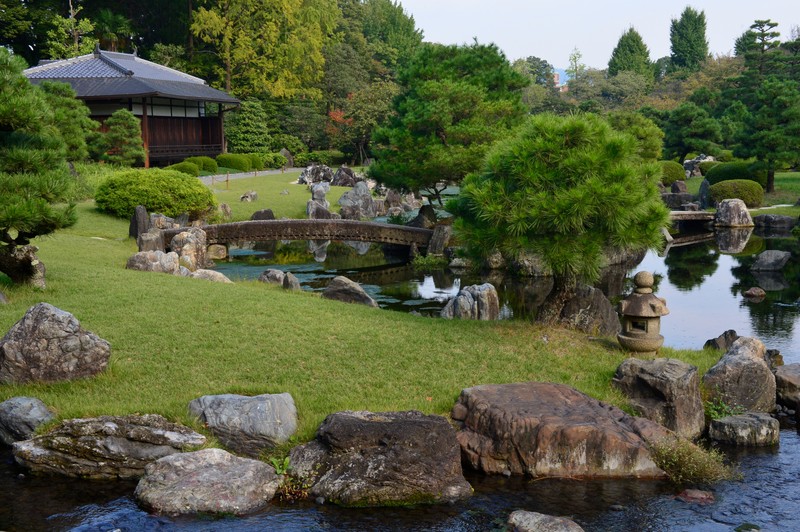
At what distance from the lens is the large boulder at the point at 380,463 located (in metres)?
8.51

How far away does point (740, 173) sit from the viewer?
39.4 meters

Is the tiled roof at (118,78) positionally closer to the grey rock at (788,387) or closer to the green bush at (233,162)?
the green bush at (233,162)

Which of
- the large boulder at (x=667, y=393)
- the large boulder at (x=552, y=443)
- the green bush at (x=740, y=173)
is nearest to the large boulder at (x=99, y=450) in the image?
the large boulder at (x=552, y=443)

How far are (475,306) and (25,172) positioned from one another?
348 inches

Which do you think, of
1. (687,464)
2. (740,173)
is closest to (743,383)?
(687,464)

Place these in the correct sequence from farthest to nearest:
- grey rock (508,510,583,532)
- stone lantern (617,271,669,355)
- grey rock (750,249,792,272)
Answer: grey rock (750,249,792,272) → stone lantern (617,271,669,355) → grey rock (508,510,583,532)

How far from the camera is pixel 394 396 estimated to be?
33.2 ft

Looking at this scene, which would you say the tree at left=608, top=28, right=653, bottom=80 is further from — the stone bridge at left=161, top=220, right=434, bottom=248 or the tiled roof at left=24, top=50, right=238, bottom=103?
the stone bridge at left=161, top=220, right=434, bottom=248

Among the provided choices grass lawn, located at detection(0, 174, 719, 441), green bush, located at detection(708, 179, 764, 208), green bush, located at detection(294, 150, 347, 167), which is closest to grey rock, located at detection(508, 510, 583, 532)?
grass lawn, located at detection(0, 174, 719, 441)

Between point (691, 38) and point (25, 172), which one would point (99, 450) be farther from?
point (691, 38)

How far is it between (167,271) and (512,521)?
1274 cm

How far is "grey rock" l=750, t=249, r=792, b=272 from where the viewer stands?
24875mm

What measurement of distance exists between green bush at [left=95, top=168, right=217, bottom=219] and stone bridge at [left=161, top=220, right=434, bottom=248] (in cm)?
182

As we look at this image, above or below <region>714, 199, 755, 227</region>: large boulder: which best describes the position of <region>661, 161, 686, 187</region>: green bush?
above
